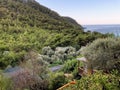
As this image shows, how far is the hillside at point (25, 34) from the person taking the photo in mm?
30817

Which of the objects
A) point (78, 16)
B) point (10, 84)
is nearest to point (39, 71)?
point (10, 84)

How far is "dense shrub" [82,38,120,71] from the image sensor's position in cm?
1528

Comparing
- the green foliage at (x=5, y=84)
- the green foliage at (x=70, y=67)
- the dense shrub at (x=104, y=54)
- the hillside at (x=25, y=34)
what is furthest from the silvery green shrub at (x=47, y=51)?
the green foliage at (x=5, y=84)

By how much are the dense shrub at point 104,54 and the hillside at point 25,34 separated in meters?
11.6

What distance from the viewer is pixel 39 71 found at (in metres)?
17.8

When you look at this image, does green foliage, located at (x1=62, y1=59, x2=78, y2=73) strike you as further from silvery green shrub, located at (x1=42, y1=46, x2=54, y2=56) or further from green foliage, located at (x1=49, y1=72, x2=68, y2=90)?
silvery green shrub, located at (x1=42, y1=46, x2=54, y2=56)

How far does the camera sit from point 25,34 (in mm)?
41438

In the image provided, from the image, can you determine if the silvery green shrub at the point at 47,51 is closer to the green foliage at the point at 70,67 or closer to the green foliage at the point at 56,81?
the green foliage at the point at 70,67

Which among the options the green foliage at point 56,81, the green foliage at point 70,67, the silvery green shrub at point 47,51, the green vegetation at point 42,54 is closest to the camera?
the green vegetation at point 42,54

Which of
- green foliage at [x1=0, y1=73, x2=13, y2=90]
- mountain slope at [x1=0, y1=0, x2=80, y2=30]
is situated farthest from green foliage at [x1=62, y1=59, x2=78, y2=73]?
mountain slope at [x1=0, y1=0, x2=80, y2=30]

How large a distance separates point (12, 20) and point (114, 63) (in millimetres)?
35750

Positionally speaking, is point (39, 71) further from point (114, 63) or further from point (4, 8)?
point (4, 8)

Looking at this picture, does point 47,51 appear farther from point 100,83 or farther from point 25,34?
point 100,83

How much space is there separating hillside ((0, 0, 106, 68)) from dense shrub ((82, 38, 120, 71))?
11.6 m
